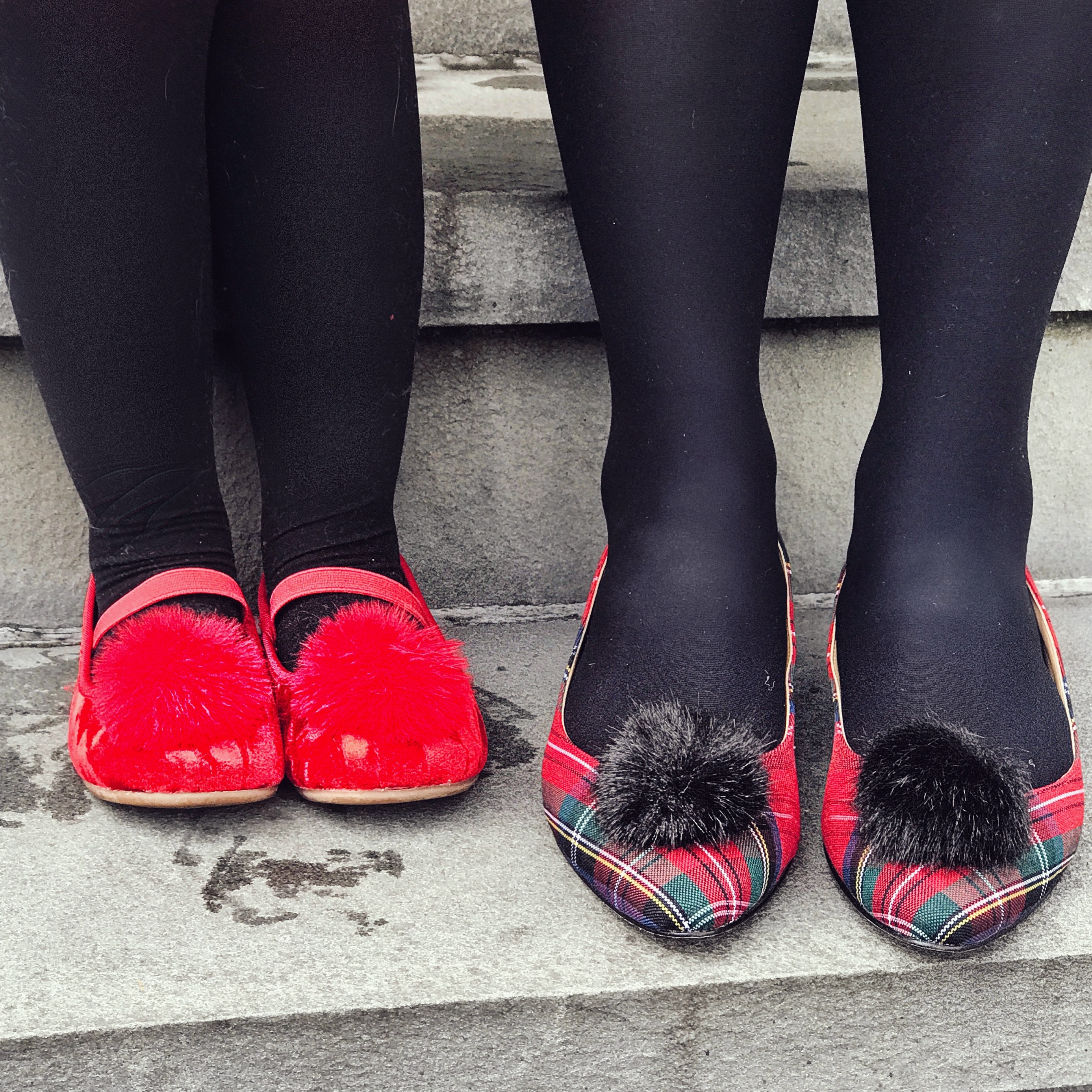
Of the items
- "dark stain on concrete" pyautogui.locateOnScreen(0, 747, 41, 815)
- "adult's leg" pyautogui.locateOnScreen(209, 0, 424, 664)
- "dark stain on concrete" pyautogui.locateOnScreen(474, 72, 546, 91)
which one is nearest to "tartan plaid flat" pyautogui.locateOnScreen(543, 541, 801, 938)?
"adult's leg" pyautogui.locateOnScreen(209, 0, 424, 664)

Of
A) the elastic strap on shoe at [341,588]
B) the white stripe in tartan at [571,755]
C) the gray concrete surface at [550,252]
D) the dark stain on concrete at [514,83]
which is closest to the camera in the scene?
the white stripe in tartan at [571,755]

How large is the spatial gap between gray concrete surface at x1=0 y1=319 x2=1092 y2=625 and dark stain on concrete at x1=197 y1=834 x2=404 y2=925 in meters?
0.39

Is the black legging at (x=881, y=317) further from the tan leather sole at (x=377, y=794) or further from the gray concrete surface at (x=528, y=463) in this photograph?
the gray concrete surface at (x=528, y=463)

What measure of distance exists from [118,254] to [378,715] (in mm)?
328

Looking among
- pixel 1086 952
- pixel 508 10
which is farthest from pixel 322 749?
pixel 508 10

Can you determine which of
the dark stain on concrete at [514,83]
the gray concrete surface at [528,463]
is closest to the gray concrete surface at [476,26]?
the dark stain on concrete at [514,83]

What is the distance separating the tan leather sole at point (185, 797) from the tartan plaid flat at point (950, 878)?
328mm

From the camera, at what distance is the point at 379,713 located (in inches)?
25.1

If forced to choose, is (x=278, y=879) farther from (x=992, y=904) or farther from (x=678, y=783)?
(x=992, y=904)

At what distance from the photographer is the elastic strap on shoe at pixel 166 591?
714mm

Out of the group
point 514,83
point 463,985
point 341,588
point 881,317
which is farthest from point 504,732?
point 514,83

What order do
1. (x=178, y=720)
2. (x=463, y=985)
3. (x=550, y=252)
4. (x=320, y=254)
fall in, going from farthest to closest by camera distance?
(x=550, y=252) < (x=320, y=254) < (x=178, y=720) < (x=463, y=985)

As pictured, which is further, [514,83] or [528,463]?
[514,83]

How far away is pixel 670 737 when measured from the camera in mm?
590
